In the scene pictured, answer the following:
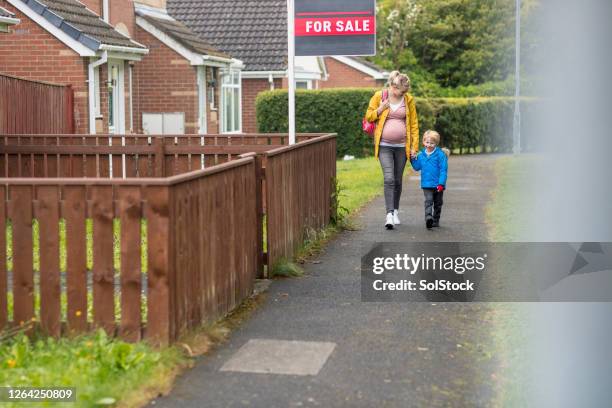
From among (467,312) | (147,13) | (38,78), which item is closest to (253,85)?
(147,13)

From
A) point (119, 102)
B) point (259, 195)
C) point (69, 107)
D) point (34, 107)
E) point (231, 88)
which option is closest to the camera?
point (259, 195)

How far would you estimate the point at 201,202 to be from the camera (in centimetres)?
652

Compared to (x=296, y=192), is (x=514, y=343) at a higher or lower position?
lower

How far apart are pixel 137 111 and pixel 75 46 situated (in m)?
6.18

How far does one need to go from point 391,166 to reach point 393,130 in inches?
17.0

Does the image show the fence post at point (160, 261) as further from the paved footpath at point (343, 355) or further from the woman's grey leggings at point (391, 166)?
the woman's grey leggings at point (391, 166)

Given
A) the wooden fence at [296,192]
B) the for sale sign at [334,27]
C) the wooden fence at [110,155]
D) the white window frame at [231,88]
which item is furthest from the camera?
the white window frame at [231,88]

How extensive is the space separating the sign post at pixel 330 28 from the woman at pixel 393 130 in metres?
0.69

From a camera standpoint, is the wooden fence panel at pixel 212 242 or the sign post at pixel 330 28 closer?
the wooden fence panel at pixel 212 242

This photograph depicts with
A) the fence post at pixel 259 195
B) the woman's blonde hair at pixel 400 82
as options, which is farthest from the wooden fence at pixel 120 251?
the woman's blonde hair at pixel 400 82

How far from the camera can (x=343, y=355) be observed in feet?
20.2

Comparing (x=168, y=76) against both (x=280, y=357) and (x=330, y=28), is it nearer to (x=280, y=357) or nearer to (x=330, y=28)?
(x=330, y=28)

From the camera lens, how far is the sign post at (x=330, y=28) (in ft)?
40.3

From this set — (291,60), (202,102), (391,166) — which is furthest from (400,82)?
(202,102)
